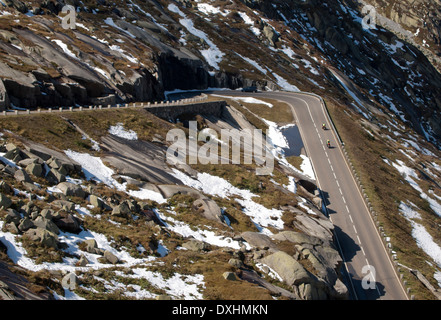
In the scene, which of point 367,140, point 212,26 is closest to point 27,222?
point 367,140

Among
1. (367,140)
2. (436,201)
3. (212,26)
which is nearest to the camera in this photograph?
(436,201)

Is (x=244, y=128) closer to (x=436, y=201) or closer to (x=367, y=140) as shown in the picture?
(x=367, y=140)

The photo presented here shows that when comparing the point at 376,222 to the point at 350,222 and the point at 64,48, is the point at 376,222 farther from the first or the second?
the point at 64,48

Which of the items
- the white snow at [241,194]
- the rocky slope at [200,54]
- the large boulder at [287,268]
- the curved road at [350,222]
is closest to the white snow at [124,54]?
the rocky slope at [200,54]

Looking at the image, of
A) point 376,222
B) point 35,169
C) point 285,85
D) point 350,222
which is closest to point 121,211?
point 35,169

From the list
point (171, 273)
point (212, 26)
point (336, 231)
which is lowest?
point (212, 26)

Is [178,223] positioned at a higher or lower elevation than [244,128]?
Answer: higher

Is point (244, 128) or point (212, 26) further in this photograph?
point (212, 26)
